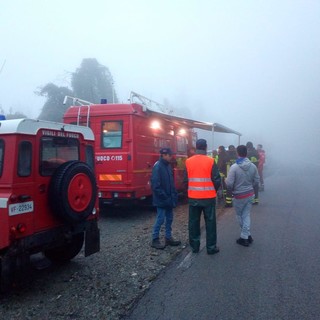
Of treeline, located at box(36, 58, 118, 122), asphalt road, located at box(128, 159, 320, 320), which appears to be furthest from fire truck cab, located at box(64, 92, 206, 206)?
treeline, located at box(36, 58, 118, 122)

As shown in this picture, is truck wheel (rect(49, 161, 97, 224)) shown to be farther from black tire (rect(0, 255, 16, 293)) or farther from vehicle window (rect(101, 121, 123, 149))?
vehicle window (rect(101, 121, 123, 149))

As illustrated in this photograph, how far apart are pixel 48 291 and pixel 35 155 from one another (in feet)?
5.71

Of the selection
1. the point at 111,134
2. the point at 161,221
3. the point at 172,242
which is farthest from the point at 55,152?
the point at 111,134

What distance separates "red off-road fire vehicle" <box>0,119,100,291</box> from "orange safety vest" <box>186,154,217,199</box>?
1.70m

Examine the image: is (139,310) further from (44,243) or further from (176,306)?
(44,243)

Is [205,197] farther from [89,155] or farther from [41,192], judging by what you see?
[41,192]

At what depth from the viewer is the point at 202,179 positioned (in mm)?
5793

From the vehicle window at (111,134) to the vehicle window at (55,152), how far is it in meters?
3.44

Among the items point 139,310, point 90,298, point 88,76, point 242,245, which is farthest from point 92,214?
point 88,76

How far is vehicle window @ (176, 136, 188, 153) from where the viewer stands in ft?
38.3

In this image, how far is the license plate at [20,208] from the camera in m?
3.93

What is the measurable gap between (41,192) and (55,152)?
0.60m

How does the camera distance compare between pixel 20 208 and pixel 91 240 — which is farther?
pixel 91 240

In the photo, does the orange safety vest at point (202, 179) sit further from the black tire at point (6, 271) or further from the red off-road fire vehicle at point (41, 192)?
the black tire at point (6, 271)
